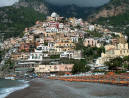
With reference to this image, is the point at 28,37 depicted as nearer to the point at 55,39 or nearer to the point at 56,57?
the point at 55,39

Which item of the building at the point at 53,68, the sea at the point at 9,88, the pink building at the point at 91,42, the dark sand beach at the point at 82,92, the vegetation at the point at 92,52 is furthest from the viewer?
the pink building at the point at 91,42

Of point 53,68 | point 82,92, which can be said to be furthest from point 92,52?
point 82,92

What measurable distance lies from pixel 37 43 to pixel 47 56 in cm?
2012

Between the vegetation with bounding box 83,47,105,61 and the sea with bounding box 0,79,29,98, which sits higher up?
the vegetation with bounding box 83,47,105,61

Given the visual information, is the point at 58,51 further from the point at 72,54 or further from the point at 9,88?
the point at 9,88

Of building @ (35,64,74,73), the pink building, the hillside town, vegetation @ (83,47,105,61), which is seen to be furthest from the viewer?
the pink building

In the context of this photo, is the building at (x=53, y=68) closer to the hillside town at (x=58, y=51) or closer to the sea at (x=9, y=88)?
the hillside town at (x=58, y=51)

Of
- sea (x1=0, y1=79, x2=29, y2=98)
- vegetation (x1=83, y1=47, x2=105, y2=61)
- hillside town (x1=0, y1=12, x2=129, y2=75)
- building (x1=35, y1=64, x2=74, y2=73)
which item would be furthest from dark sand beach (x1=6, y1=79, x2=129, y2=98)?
vegetation (x1=83, y1=47, x2=105, y2=61)

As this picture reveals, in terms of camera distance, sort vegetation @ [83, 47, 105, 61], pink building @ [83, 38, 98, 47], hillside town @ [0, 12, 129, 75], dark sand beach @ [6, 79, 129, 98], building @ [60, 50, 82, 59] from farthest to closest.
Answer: pink building @ [83, 38, 98, 47] → building @ [60, 50, 82, 59] → vegetation @ [83, 47, 105, 61] → hillside town @ [0, 12, 129, 75] → dark sand beach @ [6, 79, 129, 98]

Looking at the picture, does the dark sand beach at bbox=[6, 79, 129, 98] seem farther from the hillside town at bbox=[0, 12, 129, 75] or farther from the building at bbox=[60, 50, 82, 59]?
the building at bbox=[60, 50, 82, 59]

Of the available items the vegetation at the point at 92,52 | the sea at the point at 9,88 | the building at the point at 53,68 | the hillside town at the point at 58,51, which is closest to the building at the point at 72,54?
the hillside town at the point at 58,51

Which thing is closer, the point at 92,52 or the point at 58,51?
the point at 92,52

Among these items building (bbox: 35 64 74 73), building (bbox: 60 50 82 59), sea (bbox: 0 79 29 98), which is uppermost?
building (bbox: 60 50 82 59)

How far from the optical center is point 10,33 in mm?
183125
